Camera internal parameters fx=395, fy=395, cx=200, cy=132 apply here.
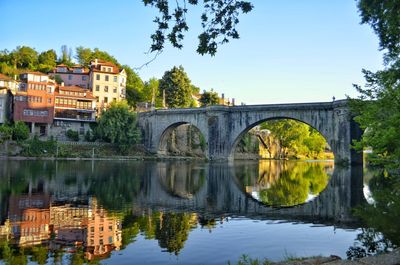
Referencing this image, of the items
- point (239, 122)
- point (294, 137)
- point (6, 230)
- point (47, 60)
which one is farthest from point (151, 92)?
point (6, 230)

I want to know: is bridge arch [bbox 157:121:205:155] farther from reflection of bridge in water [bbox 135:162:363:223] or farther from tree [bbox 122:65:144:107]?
reflection of bridge in water [bbox 135:162:363:223]

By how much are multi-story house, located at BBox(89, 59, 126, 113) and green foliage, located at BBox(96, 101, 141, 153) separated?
1151cm

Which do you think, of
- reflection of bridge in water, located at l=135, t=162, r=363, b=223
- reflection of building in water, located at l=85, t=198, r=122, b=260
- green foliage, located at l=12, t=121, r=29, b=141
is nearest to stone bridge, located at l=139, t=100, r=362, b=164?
reflection of bridge in water, located at l=135, t=162, r=363, b=223

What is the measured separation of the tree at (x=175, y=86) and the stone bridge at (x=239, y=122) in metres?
11.4

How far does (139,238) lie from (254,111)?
4777 centimetres

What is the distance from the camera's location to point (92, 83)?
8088 centimetres

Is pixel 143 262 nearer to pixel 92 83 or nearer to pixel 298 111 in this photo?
pixel 298 111

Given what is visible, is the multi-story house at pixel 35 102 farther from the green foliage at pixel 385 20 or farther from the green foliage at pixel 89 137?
the green foliage at pixel 385 20

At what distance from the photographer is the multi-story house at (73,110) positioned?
7238cm

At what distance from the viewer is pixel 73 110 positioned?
73875 mm

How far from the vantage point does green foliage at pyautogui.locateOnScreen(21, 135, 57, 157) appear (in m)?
60.5

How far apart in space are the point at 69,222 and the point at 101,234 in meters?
2.46

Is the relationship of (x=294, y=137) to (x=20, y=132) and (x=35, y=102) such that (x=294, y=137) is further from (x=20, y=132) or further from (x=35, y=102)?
(x=20, y=132)

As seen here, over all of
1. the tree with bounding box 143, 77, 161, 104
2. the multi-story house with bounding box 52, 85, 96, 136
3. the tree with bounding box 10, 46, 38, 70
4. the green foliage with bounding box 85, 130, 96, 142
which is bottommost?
the green foliage with bounding box 85, 130, 96, 142
